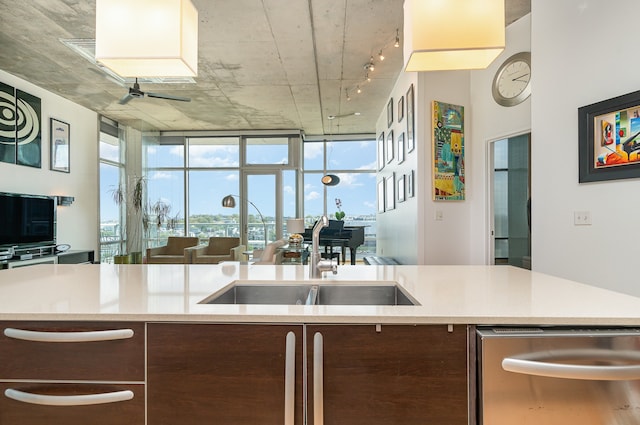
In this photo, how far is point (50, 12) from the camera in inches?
134

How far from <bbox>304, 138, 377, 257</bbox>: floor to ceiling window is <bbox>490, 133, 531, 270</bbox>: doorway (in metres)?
2.98

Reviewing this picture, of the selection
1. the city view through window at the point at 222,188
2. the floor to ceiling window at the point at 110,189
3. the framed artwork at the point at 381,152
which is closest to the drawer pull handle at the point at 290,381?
the framed artwork at the point at 381,152

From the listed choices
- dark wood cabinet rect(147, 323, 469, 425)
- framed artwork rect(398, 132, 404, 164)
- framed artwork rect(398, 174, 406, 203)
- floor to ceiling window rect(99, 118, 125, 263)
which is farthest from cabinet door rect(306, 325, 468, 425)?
floor to ceiling window rect(99, 118, 125, 263)

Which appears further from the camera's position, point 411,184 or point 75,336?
point 411,184

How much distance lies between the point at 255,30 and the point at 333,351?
3.71 m

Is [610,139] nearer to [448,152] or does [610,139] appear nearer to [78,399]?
[448,152]

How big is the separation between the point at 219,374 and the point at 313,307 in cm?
34

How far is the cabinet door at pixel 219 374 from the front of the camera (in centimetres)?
103

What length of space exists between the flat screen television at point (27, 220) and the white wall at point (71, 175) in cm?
28

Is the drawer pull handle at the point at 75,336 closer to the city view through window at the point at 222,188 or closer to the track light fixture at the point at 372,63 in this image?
the track light fixture at the point at 372,63

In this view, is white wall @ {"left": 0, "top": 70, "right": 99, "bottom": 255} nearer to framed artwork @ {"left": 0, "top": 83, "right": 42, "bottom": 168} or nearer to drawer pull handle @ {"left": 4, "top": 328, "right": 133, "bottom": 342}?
framed artwork @ {"left": 0, "top": 83, "right": 42, "bottom": 168}

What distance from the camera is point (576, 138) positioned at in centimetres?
255

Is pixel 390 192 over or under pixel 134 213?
over

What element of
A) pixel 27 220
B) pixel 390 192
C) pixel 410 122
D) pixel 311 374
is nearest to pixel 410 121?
pixel 410 122
